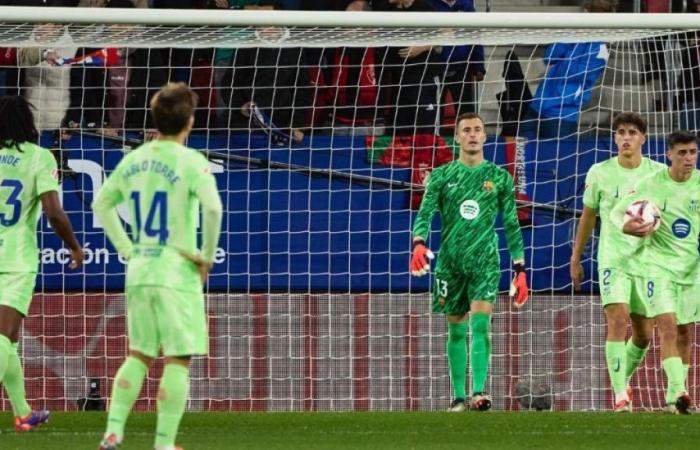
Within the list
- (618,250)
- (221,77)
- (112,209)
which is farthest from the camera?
(221,77)

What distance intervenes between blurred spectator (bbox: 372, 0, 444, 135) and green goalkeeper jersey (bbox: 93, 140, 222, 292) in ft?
19.8

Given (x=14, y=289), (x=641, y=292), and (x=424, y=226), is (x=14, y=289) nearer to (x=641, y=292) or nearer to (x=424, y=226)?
(x=424, y=226)

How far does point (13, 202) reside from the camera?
32.2ft

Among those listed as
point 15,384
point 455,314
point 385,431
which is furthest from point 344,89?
point 15,384

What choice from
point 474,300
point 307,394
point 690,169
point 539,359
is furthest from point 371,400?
Result: point 690,169

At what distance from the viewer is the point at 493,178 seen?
Answer: 1171 cm

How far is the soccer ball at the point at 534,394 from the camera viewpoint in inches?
549

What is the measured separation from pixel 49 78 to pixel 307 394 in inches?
133

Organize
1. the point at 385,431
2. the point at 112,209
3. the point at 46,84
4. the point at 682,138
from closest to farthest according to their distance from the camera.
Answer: the point at 112,209 < the point at 385,431 < the point at 682,138 < the point at 46,84

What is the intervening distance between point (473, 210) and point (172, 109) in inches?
165

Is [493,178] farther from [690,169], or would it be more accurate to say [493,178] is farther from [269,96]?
[269,96]

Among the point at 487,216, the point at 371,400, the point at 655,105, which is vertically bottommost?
the point at 371,400

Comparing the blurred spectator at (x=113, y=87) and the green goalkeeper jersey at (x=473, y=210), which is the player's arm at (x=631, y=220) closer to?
the green goalkeeper jersey at (x=473, y=210)

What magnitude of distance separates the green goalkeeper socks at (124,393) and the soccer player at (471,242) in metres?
3.96
